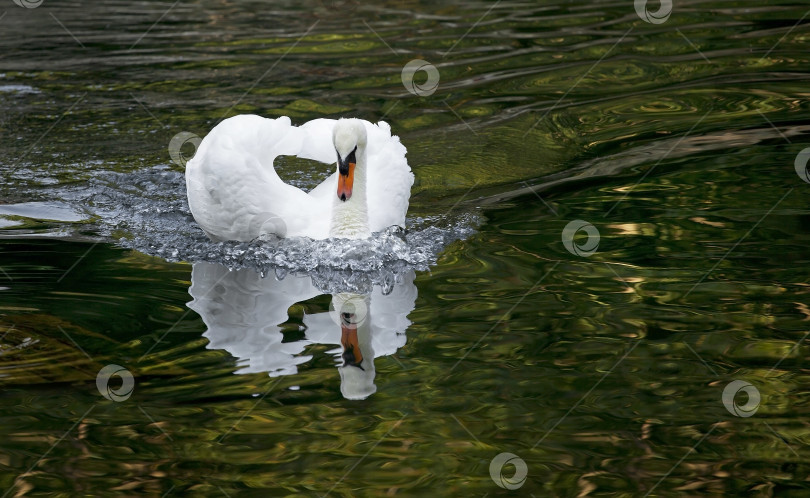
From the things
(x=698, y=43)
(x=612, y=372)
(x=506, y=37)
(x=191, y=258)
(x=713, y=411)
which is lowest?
(x=713, y=411)

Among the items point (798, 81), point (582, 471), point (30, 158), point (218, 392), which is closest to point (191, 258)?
point (218, 392)

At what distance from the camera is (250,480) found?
12.4 feet

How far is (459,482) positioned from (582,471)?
0.45m

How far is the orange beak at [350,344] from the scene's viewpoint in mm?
4754

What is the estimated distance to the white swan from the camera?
6.18 m

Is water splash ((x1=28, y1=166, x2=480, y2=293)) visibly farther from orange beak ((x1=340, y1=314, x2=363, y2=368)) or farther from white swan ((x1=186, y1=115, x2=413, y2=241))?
orange beak ((x1=340, y1=314, x2=363, y2=368))

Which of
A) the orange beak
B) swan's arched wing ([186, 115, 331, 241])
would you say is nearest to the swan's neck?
swan's arched wing ([186, 115, 331, 241])

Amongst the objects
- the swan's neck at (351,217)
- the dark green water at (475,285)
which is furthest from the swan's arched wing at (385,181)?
the dark green water at (475,285)

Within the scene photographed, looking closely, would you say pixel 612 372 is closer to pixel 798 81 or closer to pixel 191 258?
pixel 191 258

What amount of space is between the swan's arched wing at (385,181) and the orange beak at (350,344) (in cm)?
127

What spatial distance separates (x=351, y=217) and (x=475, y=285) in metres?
0.92

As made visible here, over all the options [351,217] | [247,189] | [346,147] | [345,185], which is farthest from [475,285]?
[247,189]

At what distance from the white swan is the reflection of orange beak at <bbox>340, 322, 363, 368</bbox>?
1118 mm

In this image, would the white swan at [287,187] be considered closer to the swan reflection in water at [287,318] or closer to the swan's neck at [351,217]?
the swan's neck at [351,217]
